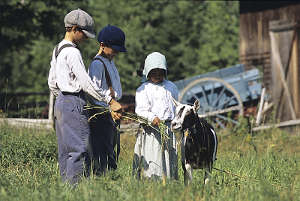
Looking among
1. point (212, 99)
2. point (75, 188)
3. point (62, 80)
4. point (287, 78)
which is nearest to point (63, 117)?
point (62, 80)

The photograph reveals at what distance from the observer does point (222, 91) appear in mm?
12742

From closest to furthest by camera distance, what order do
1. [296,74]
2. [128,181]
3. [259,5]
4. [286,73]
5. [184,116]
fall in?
[128,181], [184,116], [296,74], [286,73], [259,5]

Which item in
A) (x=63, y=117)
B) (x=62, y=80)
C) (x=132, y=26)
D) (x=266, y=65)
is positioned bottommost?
(x=63, y=117)

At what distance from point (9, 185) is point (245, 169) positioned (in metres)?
2.84

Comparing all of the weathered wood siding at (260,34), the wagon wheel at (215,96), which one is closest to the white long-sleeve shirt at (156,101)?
the wagon wheel at (215,96)

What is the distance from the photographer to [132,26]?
3153cm

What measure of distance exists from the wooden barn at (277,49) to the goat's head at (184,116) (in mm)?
8886

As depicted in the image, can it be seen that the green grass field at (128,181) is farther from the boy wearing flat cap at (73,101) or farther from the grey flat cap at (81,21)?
the grey flat cap at (81,21)

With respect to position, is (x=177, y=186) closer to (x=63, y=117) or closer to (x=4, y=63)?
(x=63, y=117)

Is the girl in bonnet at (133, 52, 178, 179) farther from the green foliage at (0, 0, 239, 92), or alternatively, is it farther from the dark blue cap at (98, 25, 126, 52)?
the green foliage at (0, 0, 239, 92)

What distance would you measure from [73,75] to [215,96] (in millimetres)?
8315

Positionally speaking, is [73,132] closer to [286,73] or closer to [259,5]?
[286,73]

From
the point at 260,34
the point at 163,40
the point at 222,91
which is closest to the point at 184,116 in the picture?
the point at 222,91

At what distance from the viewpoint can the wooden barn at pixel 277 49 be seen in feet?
45.1
